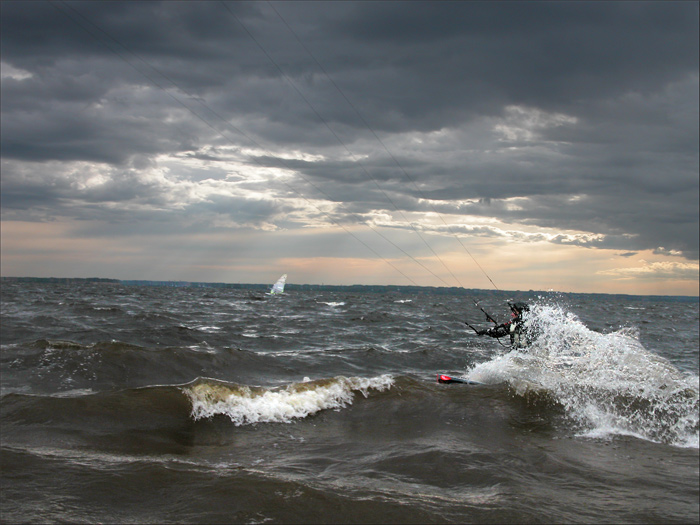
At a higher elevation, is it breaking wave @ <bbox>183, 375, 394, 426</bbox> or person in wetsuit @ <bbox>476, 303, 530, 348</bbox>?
person in wetsuit @ <bbox>476, 303, 530, 348</bbox>

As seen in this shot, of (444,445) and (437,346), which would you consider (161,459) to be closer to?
(444,445)

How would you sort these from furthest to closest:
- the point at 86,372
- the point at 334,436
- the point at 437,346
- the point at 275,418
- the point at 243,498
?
the point at 437,346
the point at 86,372
the point at 275,418
the point at 334,436
the point at 243,498

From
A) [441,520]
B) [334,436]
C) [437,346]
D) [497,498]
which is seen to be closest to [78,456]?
[334,436]

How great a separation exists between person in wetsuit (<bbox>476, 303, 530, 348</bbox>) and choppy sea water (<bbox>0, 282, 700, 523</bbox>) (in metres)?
0.41

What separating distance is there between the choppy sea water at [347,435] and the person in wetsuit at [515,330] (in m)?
0.41

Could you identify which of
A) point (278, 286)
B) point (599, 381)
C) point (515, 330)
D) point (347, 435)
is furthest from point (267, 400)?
point (278, 286)

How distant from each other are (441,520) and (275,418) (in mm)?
5471

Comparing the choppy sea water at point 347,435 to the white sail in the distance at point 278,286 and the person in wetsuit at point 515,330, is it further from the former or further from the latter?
the white sail in the distance at point 278,286

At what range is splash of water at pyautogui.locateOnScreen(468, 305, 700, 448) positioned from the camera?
10339 millimetres

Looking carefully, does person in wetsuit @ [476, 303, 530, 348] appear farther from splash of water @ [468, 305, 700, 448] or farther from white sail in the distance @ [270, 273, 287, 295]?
white sail in the distance @ [270, 273, 287, 295]

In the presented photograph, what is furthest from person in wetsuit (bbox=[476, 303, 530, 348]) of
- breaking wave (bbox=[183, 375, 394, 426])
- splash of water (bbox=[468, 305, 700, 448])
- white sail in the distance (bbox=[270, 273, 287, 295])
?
white sail in the distance (bbox=[270, 273, 287, 295])

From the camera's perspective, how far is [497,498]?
639cm

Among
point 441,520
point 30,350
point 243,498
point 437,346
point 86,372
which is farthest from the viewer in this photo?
point 437,346

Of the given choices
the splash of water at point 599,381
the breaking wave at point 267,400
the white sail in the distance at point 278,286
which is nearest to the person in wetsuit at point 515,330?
the splash of water at point 599,381
